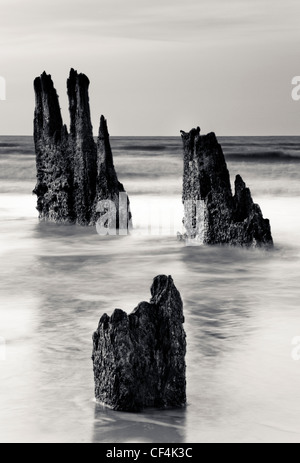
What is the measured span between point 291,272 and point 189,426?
6357mm

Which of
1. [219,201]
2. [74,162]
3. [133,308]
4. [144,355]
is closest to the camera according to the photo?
[144,355]

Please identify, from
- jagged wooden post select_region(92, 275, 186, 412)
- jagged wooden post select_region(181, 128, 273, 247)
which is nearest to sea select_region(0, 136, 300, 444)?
jagged wooden post select_region(92, 275, 186, 412)

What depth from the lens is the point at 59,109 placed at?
17047 millimetres

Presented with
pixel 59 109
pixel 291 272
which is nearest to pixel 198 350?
pixel 291 272

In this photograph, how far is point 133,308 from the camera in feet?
32.1

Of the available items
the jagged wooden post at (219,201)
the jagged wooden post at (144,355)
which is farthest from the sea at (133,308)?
the jagged wooden post at (219,201)

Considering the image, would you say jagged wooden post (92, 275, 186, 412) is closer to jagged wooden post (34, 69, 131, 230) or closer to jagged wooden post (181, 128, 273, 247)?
jagged wooden post (181, 128, 273, 247)

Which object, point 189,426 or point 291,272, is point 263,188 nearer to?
point 291,272

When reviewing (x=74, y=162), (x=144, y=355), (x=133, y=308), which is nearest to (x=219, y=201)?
(x=74, y=162)

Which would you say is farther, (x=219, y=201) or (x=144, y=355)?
(x=219, y=201)

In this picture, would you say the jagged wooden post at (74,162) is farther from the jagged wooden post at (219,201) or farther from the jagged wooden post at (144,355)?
the jagged wooden post at (144,355)

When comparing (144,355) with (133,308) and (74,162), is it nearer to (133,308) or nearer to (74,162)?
(133,308)

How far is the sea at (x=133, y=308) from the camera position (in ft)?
19.5

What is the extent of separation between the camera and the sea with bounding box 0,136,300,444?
5934mm
